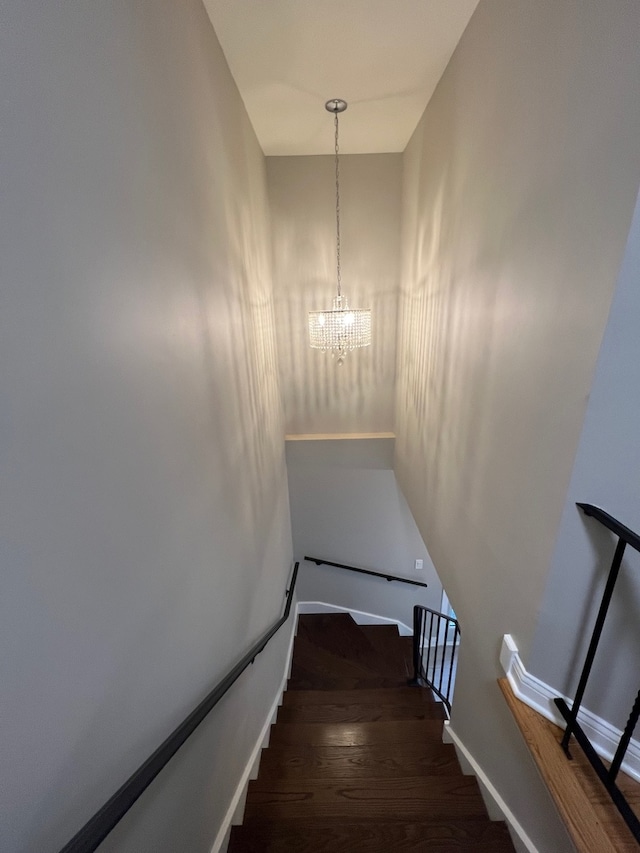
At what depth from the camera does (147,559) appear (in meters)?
0.97

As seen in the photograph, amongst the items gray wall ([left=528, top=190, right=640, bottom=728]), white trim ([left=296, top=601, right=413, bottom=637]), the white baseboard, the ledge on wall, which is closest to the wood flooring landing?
the white baseboard

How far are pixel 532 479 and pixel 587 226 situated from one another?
74cm

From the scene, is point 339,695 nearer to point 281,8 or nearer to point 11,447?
point 11,447

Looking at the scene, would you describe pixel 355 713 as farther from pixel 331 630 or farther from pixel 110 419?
pixel 110 419

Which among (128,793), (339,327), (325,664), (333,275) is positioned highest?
(333,275)

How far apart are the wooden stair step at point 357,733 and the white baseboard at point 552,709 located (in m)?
1.34

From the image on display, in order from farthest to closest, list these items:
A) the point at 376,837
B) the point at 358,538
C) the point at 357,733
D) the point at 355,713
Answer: the point at 358,538 → the point at 355,713 → the point at 357,733 → the point at 376,837

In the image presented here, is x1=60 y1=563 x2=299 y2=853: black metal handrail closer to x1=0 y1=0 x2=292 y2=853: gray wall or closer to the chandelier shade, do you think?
x1=0 y1=0 x2=292 y2=853: gray wall

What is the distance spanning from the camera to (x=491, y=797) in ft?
5.65

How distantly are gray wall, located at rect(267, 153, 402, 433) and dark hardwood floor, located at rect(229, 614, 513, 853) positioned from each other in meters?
2.32

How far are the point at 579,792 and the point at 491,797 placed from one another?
0.88 m

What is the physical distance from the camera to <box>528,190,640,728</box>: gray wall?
890 millimetres

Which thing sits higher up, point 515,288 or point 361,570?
point 515,288

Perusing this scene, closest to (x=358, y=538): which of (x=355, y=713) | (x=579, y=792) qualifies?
(x=355, y=713)
